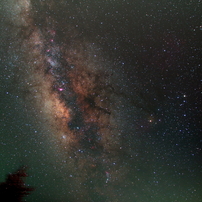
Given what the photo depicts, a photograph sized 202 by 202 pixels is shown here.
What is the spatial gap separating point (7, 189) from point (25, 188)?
0.83m

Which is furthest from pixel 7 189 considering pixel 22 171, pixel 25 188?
pixel 22 171

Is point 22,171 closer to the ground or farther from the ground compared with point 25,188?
farther from the ground

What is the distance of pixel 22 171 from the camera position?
25.6ft

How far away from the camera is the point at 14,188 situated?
8133 mm

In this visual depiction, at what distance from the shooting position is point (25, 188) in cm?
818

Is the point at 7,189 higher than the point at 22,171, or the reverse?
the point at 22,171

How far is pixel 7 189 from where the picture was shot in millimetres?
8023

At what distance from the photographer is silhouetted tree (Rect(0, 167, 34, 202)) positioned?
7938 mm

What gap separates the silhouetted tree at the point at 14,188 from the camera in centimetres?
794

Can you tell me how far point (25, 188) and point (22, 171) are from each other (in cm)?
110

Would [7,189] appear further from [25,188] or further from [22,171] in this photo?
[22,171]

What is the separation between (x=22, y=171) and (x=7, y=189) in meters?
1.33
